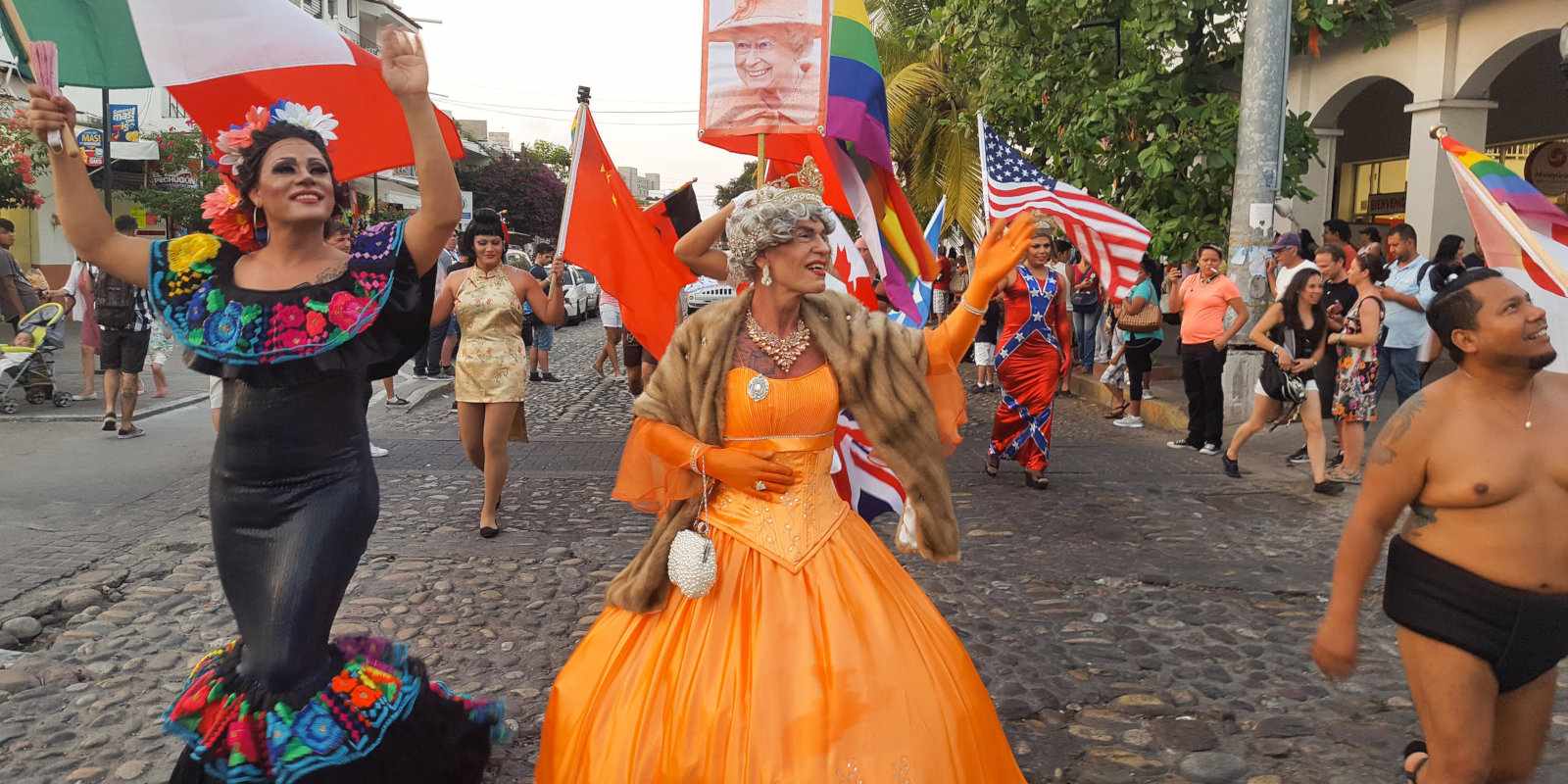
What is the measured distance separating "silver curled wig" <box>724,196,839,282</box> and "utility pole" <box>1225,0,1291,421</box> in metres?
8.78

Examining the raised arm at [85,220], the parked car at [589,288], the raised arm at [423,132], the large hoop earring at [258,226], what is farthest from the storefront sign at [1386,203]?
the parked car at [589,288]

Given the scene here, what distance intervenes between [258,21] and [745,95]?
202 cm

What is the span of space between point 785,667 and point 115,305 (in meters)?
9.68

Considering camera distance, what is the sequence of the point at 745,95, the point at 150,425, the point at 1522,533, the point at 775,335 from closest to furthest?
the point at 1522,533 → the point at 775,335 → the point at 745,95 → the point at 150,425

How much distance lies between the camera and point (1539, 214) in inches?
140

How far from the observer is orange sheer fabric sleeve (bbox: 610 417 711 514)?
3.34 metres

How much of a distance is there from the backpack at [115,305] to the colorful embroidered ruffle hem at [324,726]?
831cm

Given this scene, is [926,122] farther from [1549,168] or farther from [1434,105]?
[1549,168]

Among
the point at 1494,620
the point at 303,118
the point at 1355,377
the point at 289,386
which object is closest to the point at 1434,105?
the point at 1355,377

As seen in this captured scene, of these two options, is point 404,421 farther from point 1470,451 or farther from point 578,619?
point 1470,451

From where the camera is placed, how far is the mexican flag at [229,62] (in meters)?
4.12

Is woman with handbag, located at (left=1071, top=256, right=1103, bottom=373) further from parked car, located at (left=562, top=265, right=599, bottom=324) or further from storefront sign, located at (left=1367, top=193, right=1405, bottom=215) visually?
parked car, located at (left=562, top=265, right=599, bottom=324)

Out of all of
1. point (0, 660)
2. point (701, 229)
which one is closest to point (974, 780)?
point (701, 229)

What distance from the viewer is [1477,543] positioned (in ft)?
9.58
